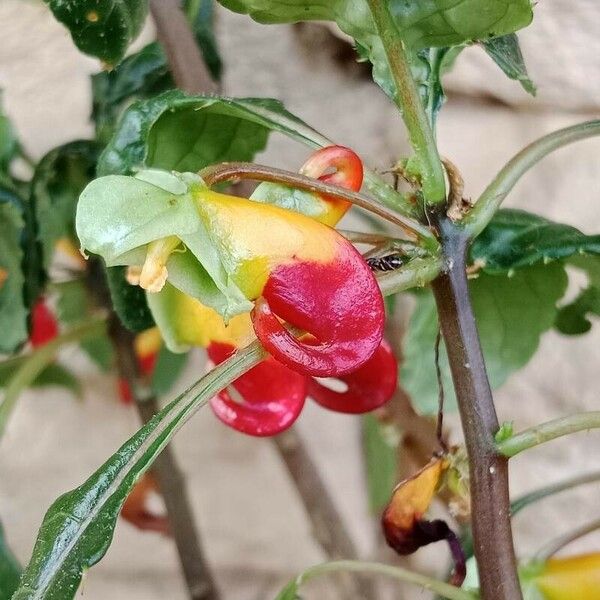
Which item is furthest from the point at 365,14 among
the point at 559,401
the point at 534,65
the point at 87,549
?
→ the point at 559,401

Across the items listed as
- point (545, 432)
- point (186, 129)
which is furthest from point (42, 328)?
point (545, 432)

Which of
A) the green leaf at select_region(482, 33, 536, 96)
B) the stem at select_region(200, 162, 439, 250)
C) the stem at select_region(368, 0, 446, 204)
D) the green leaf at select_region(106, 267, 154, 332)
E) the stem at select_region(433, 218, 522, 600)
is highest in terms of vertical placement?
the green leaf at select_region(482, 33, 536, 96)

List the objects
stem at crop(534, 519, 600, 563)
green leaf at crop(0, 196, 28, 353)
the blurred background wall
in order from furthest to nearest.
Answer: the blurred background wall → green leaf at crop(0, 196, 28, 353) → stem at crop(534, 519, 600, 563)

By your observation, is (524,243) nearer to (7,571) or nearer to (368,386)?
(368,386)

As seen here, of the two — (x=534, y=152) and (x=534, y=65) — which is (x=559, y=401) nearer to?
(x=534, y=65)

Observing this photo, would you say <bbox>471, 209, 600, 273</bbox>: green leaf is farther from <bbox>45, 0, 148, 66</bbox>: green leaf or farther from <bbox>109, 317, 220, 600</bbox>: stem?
<bbox>109, 317, 220, 600</bbox>: stem

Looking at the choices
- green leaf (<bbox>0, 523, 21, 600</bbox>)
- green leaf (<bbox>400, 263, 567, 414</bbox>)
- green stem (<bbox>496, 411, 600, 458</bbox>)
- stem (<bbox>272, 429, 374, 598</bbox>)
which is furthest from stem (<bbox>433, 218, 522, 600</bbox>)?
stem (<bbox>272, 429, 374, 598</bbox>)
